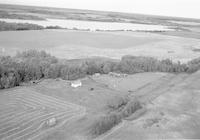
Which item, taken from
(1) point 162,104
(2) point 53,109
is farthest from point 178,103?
(2) point 53,109

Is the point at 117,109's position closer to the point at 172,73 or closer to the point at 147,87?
the point at 147,87

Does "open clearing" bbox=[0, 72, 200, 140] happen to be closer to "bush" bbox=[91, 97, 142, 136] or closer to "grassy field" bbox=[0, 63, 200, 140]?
"grassy field" bbox=[0, 63, 200, 140]

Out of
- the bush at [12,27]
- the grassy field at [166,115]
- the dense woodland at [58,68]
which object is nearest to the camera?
the grassy field at [166,115]

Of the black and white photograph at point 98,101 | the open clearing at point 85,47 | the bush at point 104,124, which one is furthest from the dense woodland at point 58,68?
the bush at point 104,124

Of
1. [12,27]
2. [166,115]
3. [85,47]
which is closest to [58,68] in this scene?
[166,115]

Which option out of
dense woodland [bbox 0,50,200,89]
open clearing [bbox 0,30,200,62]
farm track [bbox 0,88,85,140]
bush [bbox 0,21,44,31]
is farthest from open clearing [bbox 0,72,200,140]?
bush [bbox 0,21,44,31]

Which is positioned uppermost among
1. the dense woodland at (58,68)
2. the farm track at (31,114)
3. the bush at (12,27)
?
the bush at (12,27)

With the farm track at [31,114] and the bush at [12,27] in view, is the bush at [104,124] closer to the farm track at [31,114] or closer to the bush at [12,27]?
the farm track at [31,114]
